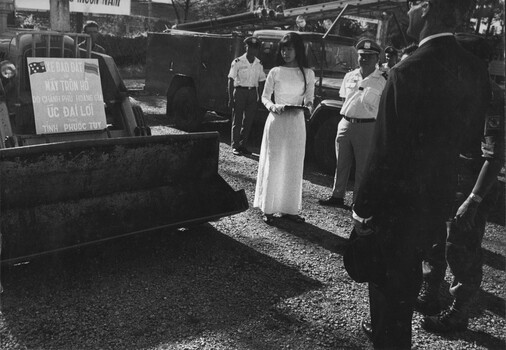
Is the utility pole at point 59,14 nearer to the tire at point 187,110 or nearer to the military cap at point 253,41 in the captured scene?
the military cap at point 253,41

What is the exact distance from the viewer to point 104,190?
436 centimetres

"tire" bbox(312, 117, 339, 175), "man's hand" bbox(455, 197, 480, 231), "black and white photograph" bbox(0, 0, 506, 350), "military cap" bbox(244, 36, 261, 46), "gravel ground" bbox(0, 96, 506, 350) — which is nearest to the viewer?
"black and white photograph" bbox(0, 0, 506, 350)

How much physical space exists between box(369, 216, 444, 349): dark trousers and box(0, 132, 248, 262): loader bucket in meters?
2.35

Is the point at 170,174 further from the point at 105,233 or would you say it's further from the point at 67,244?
the point at 67,244

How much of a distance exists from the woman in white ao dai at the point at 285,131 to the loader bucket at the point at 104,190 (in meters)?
0.56

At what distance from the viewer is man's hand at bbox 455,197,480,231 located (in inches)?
127

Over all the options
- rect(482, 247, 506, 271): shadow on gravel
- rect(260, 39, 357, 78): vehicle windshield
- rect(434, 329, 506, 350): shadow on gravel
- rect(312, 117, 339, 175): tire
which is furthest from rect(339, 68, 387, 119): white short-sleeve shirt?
rect(434, 329, 506, 350): shadow on gravel

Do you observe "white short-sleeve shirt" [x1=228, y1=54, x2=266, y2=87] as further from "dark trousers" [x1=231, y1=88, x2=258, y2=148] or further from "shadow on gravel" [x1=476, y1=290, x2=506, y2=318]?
"shadow on gravel" [x1=476, y1=290, x2=506, y2=318]

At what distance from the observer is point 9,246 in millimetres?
3740

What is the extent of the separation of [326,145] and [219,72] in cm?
291

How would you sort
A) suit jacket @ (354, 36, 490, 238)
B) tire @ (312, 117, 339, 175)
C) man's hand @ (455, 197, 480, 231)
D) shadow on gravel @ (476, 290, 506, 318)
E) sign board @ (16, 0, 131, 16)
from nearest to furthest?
suit jacket @ (354, 36, 490, 238), man's hand @ (455, 197, 480, 231), shadow on gravel @ (476, 290, 506, 318), tire @ (312, 117, 339, 175), sign board @ (16, 0, 131, 16)

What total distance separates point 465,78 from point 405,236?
2.54 feet

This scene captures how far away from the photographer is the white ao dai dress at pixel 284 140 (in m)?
5.41

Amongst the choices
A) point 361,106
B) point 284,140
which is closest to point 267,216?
point 284,140
